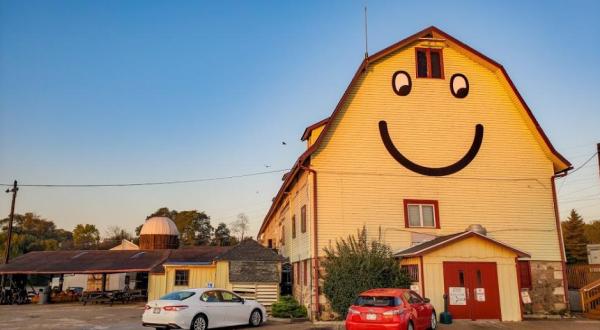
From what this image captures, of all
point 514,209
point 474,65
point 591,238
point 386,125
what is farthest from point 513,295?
point 591,238

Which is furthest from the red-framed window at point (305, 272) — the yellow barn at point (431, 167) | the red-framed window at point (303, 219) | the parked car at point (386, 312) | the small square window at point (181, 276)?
the small square window at point (181, 276)

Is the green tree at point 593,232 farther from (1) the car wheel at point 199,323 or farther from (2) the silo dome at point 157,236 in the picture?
(1) the car wheel at point 199,323

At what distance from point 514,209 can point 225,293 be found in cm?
1368

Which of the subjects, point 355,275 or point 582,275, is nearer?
point 355,275

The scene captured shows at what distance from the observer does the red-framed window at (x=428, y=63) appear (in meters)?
22.7

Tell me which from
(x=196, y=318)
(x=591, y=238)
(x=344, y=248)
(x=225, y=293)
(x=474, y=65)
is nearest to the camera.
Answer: (x=196, y=318)

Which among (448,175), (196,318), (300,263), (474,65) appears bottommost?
(196,318)

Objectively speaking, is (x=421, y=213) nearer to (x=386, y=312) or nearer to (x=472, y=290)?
(x=472, y=290)

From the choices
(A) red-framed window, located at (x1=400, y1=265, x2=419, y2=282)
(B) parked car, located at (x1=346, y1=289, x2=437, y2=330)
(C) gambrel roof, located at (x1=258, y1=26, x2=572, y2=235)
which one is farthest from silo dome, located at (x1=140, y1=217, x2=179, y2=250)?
(B) parked car, located at (x1=346, y1=289, x2=437, y2=330)

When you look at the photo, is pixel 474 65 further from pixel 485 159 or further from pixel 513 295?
pixel 513 295

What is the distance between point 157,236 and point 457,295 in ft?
119

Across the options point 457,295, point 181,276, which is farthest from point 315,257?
point 181,276

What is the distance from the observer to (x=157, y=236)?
158ft

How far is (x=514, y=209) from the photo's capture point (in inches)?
856
